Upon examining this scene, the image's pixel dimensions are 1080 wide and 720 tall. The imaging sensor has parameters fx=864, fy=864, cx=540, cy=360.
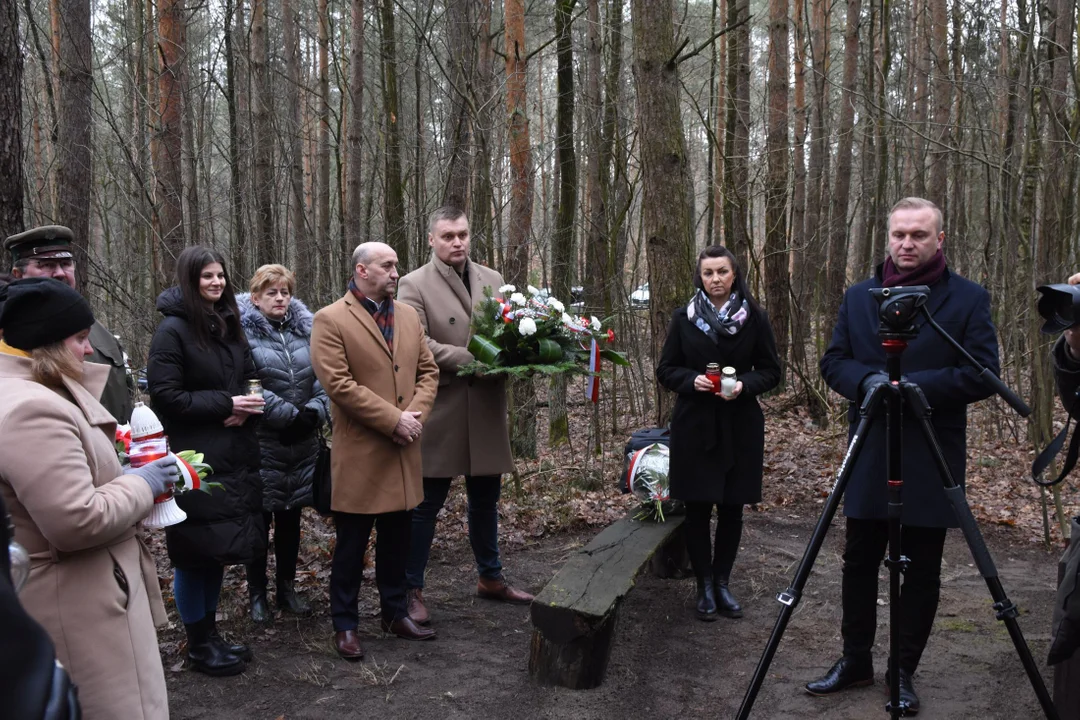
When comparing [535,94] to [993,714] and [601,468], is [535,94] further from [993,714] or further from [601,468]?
[993,714]

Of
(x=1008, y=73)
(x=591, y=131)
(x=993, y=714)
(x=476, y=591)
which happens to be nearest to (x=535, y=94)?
(x=591, y=131)

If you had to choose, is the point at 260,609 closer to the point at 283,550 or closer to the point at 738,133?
the point at 283,550

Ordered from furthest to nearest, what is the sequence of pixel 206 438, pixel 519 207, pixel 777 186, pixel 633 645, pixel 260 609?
pixel 777 186
pixel 519 207
pixel 260 609
pixel 633 645
pixel 206 438

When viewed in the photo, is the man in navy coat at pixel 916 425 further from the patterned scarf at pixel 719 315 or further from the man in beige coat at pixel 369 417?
the man in beige coat at pixel 369 417

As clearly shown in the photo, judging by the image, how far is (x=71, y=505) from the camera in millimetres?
2270

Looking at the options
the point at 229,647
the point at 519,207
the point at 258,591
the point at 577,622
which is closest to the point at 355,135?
the point at 519,207

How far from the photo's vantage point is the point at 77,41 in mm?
6844

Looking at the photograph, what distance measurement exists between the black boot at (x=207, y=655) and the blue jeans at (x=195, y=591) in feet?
0.19

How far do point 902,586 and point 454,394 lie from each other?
2.50 m

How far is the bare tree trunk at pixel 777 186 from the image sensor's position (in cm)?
1013

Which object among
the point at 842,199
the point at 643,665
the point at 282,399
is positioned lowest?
the point at 643,665

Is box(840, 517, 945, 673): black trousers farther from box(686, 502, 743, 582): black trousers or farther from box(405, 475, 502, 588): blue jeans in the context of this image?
box(405, 475, 502, 588): blue jeans

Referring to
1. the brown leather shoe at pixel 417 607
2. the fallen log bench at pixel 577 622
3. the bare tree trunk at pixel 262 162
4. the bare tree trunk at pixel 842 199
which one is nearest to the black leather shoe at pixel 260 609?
the brown leather shoe at pixel 417 607

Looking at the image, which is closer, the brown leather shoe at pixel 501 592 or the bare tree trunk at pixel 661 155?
the brown leather shoe at pixel 501 592
